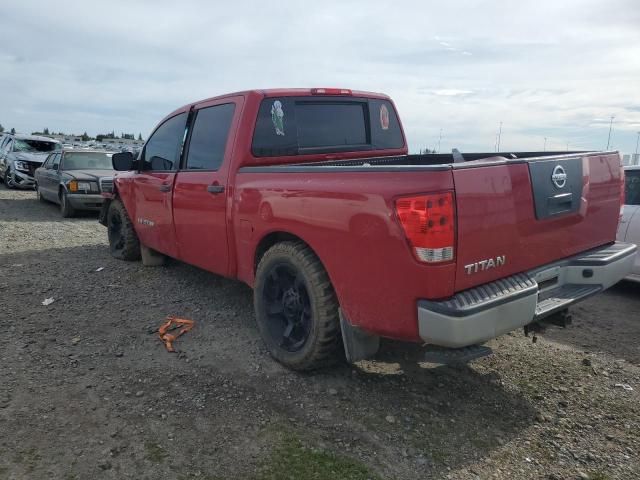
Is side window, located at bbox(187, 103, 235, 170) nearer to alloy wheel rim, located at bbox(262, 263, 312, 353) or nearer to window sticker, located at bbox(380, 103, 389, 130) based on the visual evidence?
alloy wheel rim, located at bbox(262, 263, 312, 353)

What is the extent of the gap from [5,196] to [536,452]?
1595cm

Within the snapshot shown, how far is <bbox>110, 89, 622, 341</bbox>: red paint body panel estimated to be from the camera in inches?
104

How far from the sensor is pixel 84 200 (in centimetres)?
1073

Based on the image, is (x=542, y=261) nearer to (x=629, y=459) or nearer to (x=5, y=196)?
(x=629, y=459)

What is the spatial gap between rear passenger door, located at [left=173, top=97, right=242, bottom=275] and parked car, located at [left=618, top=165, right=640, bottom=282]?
4.19 m

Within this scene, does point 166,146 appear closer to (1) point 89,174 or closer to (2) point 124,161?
(2) point 124,161

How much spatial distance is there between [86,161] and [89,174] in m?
1.33

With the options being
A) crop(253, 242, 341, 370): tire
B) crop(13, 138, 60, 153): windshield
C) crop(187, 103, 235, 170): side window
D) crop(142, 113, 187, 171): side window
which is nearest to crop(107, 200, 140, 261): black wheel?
crop(142, 113, 187, 171): side window

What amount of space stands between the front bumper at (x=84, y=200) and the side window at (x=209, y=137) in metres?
6.86

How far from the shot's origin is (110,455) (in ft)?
8.77

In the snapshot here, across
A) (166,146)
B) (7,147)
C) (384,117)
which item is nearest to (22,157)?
(7,147)

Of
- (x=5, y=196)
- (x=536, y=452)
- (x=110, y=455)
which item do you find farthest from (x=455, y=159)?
(x=5, y=196)

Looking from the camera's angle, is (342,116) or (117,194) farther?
(117,194)

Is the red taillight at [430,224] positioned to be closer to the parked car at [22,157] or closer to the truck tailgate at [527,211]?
the truck tailgate at [527,211]
